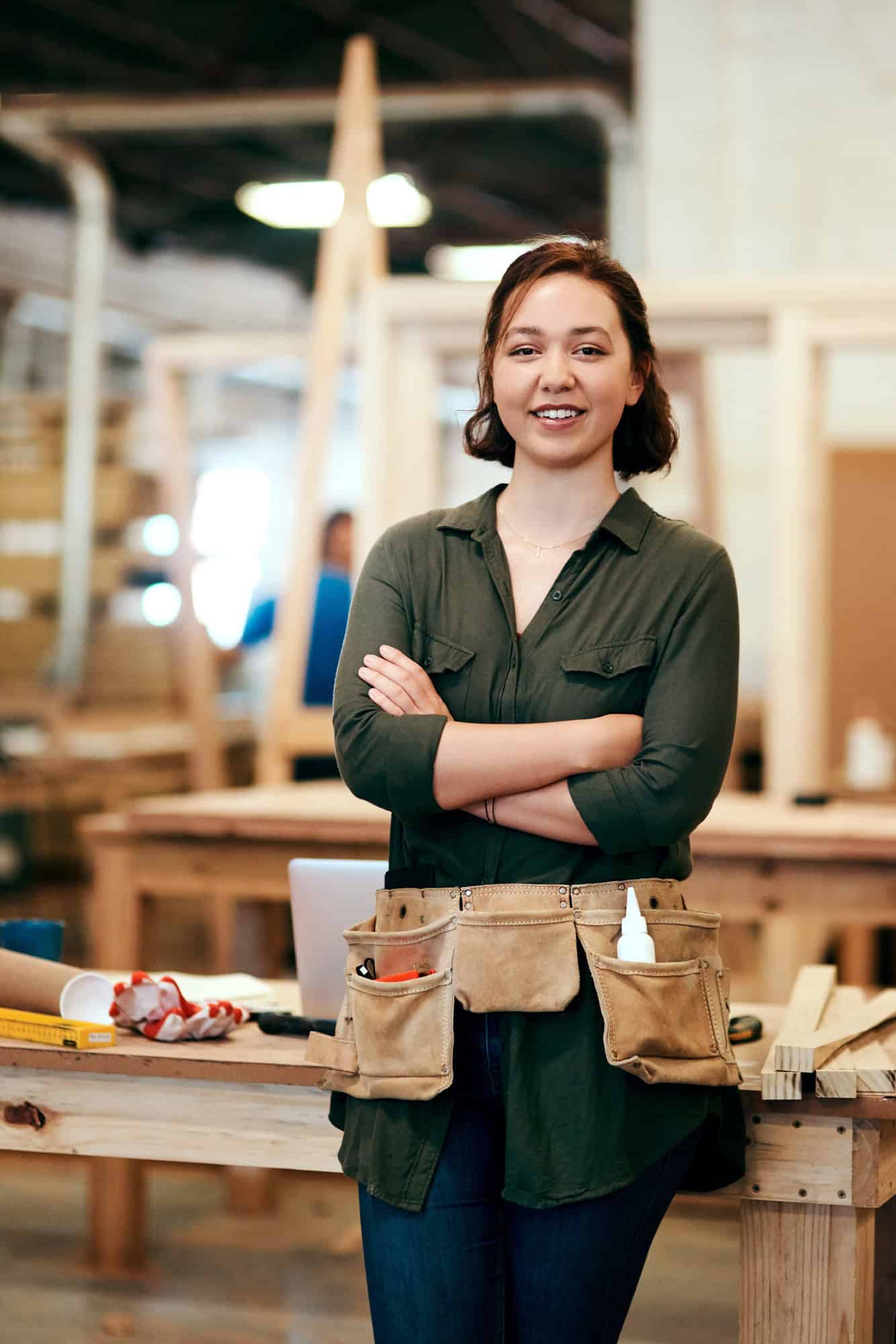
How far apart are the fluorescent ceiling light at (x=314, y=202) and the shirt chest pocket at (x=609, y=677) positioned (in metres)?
7.15

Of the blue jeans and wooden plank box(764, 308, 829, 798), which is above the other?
wooden plank box(764, 308, 829, 798)

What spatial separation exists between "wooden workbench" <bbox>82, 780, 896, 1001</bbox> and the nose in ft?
5.75

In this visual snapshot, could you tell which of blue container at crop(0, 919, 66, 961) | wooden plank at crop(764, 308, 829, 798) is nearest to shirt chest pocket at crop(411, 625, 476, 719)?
blue container at crop(0, 919, 66, 961)

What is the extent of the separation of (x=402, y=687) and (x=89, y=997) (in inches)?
30.6

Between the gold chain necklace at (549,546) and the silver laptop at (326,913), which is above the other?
the gold chain necklace at (549,546)

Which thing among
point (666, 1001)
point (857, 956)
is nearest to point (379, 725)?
point (666, 1001)

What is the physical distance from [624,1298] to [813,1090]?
369mm

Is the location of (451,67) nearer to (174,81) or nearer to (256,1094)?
(174,81)

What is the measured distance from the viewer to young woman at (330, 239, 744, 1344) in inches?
59.5

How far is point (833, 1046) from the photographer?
6.25ft

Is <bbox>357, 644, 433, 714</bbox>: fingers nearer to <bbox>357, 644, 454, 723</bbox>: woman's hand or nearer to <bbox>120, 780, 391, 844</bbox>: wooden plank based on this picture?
<bbox>357, 644, 454, 723</bbox>: woman's hand

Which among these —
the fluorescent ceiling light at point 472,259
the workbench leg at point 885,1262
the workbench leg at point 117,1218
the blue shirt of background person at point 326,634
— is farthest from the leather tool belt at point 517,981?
the fluorescent ceiling light at point 472,259

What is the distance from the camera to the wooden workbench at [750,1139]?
180 cm

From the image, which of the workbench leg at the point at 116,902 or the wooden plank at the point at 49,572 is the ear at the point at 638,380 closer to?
the workbench leg at the point at 116,902
